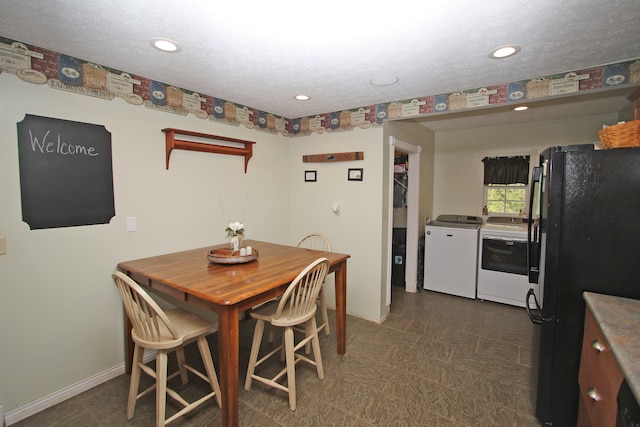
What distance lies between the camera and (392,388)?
2.21 meters

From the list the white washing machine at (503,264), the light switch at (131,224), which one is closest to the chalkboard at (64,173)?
the light switch at (131,224)

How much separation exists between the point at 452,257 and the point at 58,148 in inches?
165

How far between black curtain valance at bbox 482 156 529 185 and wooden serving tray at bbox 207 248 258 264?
3670 mm

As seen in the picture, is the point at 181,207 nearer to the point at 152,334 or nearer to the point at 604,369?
the point at 152,334

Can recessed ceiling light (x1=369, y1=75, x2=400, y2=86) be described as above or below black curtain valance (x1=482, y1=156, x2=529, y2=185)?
above

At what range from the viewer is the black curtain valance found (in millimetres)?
4215

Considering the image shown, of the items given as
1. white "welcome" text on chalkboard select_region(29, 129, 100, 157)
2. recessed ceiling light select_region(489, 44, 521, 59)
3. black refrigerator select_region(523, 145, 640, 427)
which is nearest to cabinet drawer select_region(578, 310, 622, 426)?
black refrigerator select_region(523, 145, 640, 427)

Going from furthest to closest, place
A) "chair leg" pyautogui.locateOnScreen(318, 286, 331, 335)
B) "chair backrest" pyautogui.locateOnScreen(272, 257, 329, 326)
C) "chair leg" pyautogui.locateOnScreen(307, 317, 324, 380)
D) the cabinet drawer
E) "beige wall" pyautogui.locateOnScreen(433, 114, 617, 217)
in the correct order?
1. "beige wall" pyautogui.locateOnScreen(433, 114, 617, 217)
2. "chair leg" pyautogui.locateOnScreen(318, 286, 331, 335)
3. "chair leg" pyautogui.locateOnScreen(307, 317, 324, 380)
4. "chair backrest" pyautogui.locateOnScreen(272, 257, 329, 326)
5. the cabinet drawer

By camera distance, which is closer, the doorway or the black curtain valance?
the doorway

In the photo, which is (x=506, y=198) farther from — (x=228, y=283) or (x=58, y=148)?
(x=58, y=148)

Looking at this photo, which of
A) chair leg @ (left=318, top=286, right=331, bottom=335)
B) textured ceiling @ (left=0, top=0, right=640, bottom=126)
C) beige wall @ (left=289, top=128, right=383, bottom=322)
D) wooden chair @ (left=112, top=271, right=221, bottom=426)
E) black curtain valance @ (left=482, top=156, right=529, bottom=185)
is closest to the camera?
textured ceiling @ (left=0, top=0, right=640, bottom=126)

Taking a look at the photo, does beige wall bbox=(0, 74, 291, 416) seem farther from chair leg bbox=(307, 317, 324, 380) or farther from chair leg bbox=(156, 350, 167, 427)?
chair leg bbox=(307, 317, 324, 380)

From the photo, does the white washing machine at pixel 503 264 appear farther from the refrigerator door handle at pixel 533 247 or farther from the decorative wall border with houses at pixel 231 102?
the decorative wall border with houses at pixel 231 102

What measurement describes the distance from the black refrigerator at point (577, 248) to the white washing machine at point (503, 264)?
2136 millimetres
